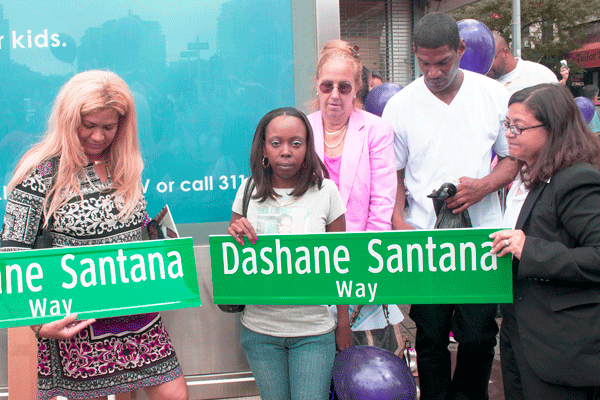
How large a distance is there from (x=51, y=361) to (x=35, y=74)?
1498 millimetres

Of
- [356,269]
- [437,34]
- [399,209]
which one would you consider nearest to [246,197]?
[356,269]

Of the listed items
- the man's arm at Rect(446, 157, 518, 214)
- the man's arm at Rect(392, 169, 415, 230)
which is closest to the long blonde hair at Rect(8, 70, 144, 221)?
the man's arm at Rect(392, 169, 415, 230)

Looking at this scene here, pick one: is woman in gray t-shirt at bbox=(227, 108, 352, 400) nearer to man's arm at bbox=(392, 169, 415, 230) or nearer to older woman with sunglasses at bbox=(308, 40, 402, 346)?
older woman with sunglasses at bbox=(308, 40, 402, 346)

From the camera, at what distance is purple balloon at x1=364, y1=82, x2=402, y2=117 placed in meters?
4.23

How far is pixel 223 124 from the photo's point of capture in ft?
9.41

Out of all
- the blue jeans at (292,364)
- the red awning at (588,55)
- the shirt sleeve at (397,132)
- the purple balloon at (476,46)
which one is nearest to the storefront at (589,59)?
the red awning at (588,55)

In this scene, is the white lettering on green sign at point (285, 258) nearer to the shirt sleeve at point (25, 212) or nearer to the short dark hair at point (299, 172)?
the short dark hair at point (299, 172)

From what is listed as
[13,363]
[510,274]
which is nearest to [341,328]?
[510,274]

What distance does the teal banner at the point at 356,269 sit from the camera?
2068 millimetres

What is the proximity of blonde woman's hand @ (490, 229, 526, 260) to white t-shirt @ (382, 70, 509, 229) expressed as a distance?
64 cm

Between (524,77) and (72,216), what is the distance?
168 inches

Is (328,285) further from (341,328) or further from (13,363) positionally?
(13,363)

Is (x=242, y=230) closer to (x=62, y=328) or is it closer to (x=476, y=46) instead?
(x=62, y=328)

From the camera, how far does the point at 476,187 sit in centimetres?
246
